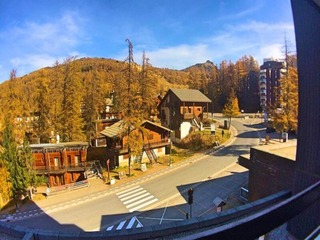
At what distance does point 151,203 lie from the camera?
16.8 metres

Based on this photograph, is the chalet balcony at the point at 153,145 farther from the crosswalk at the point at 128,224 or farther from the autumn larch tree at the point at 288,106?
the autumn larch tree at the point at 288,106

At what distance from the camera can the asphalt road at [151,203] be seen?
14570 mm

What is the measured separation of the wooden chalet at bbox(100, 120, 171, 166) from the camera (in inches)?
974

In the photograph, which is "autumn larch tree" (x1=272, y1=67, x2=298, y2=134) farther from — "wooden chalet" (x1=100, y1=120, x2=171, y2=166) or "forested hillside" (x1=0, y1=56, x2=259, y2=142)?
"forested hillside" (x1=0, y1=56, x2=259, y2=142)

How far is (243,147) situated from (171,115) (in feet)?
40.5

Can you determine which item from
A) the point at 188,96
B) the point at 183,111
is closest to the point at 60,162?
the point at 183,111

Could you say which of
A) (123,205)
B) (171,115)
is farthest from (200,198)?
(171,115)

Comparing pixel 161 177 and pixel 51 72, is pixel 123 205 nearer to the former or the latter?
pixel 161 177

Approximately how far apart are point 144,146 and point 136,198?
9290mm

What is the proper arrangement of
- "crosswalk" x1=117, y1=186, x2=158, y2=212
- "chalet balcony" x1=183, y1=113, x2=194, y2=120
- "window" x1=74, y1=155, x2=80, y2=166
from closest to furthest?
"crosswalk" x1=117, y1=186, x2=158, y2=212
"window" x1=74, y1=155, x2=80, y2=166
"chalet balcony" x1=183, y1=113, x2=194, y2=120

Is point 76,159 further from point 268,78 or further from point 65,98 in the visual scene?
point 268,78

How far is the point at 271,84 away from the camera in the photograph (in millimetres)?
60688

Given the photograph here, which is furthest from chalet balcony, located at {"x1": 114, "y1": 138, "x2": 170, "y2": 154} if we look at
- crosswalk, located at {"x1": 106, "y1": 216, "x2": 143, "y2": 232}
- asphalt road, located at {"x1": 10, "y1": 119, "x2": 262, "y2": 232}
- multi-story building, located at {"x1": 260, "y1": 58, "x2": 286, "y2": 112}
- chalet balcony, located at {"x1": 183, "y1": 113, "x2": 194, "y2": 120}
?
multi-story building, located at {"x1": 260, "y1": 58, "x2": 286, "y2": 112}

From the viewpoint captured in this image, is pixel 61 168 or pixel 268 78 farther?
pixel 268 78
